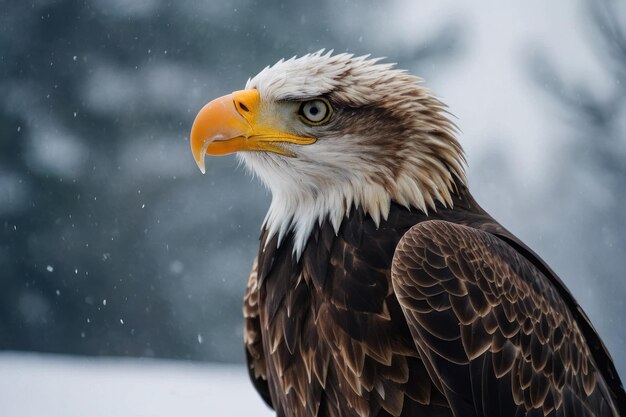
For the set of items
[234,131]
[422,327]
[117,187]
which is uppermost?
[234,131]

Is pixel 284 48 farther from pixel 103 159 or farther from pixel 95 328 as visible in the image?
pixel 95 328

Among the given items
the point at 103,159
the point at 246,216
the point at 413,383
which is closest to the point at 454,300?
the point at 413,383

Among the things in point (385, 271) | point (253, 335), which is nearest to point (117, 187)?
point (253, 335)

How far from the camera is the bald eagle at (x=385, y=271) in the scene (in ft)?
7.10

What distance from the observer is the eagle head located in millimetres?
2414

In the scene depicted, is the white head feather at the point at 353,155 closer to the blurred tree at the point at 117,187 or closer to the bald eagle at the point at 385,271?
the bald eagle at the point at 385,271

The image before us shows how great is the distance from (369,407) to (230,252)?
4.33 m

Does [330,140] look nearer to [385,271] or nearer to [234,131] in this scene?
[234,131]

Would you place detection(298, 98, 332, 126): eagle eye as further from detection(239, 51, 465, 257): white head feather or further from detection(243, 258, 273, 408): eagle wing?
detection(243, 258, 273, 408): eagle wing

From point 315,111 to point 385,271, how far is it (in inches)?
20.9

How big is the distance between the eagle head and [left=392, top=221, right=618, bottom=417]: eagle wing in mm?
220

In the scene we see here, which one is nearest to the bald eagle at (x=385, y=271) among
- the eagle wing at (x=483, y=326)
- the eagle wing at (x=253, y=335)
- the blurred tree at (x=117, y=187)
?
the eagle wing at (x=483, y=326)

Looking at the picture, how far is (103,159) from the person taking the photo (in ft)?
21.1

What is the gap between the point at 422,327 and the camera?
2.10 meters
